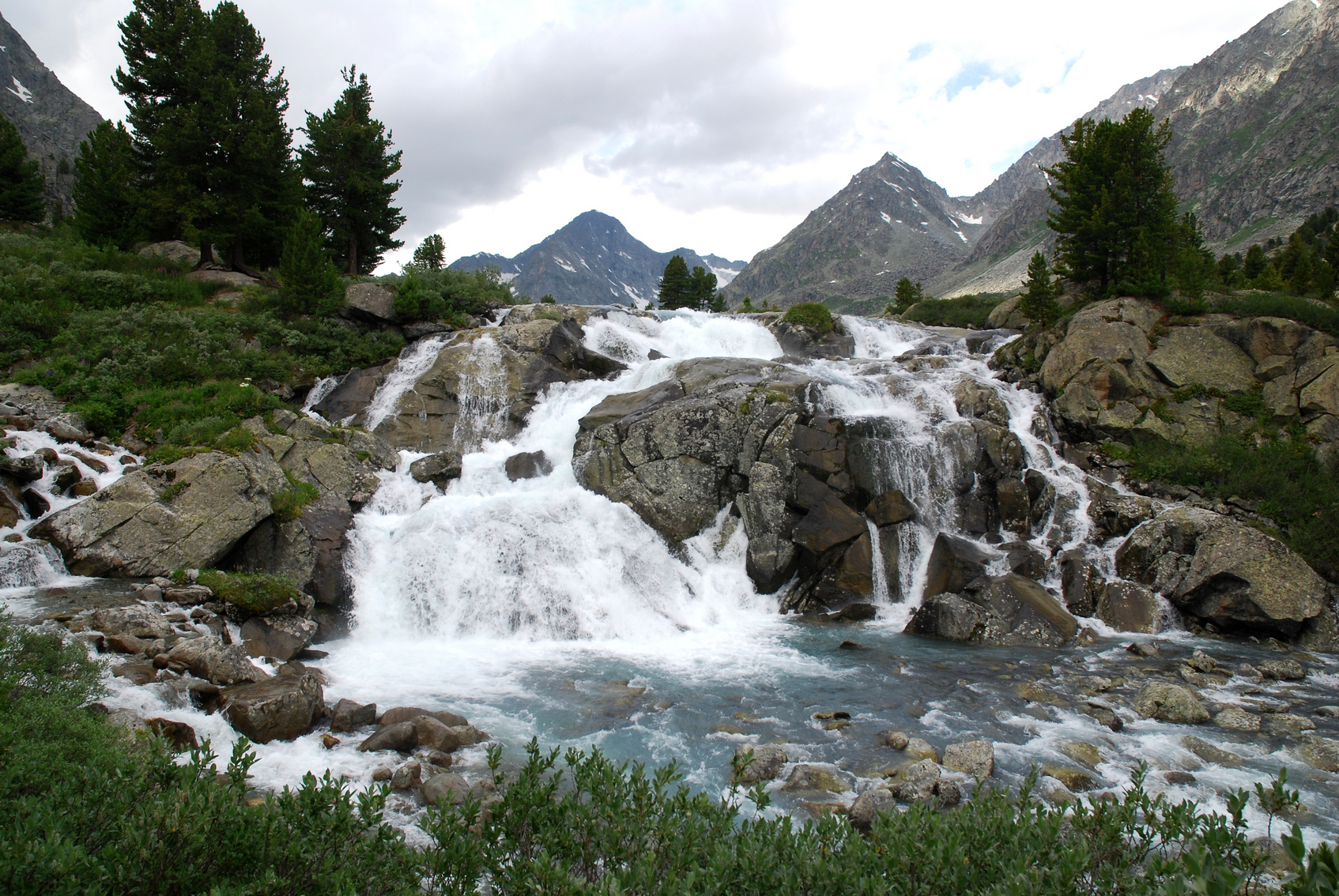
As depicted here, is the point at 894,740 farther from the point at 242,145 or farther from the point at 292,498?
the point at 242,145

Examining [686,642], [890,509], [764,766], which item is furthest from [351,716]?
[890,509]

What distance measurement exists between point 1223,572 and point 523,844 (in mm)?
18347

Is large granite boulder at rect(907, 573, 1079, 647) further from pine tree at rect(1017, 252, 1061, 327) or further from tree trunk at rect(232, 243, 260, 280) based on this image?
tree trunk at rect(232, 243, 260, 280)

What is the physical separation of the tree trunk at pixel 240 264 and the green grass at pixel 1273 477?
125ft

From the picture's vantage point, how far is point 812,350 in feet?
109

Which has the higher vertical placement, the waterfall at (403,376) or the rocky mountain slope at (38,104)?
the rocky mountain slope at (38,104)

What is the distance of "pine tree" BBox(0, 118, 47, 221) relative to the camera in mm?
36062

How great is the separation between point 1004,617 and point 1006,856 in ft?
43.1

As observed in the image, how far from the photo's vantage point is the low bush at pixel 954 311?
153 feet

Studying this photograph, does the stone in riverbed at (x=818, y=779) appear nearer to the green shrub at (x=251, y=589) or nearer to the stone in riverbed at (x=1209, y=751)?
the stone in riverbed at (x=1209, y=751)

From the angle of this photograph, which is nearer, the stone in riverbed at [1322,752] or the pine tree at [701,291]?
the stone in riverbed at [1322,752]

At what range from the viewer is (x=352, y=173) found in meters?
34.0

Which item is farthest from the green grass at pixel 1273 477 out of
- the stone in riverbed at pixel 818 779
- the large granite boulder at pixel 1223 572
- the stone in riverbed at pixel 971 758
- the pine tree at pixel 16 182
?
the pine tree at pixel 16 182

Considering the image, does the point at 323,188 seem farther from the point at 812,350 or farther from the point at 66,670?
the point at 66,670
